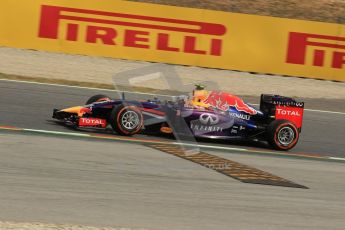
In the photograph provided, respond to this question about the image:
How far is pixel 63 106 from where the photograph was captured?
1430 cm

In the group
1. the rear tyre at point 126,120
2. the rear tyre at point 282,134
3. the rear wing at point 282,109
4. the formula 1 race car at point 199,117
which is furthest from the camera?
the rear wing at point 282,109

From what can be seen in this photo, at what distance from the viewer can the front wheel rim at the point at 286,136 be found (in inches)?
495

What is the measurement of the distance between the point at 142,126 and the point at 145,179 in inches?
113

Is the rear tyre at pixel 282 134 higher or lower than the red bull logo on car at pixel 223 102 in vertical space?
lower

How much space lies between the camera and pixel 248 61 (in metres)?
19.5

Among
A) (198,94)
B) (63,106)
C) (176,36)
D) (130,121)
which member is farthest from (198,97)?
(176,36)

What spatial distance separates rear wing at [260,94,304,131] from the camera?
12.8m

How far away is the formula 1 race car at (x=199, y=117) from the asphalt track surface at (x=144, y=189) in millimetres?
420

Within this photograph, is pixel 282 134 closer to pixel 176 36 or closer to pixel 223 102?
pixel 223 102

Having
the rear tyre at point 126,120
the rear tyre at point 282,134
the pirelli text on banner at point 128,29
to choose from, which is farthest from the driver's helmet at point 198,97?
the pirelli text on banner at point 128,29

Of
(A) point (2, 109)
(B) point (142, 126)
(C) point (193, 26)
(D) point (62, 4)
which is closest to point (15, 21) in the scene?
(D) point (62, 4)

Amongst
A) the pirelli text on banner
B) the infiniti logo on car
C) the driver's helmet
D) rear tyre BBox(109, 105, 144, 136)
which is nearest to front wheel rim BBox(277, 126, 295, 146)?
the infiniti logo on car

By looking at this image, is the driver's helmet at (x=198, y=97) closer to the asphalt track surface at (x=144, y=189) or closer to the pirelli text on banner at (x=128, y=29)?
the asphalt track surface at (x=144, y=189)

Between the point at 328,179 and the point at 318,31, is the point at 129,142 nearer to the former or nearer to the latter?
the point at 328,179
